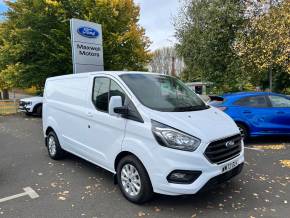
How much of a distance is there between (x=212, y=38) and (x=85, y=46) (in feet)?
24.6

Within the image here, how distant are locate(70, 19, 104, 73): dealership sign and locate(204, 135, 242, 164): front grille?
7.11 m

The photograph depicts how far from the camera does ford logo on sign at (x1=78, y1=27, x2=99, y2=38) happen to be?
10.2 m

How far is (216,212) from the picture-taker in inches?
152

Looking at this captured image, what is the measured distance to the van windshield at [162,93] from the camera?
4265 millimetres

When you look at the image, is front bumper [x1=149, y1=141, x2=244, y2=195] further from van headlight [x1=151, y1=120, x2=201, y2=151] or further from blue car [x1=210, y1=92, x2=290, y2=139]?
blue car [x1=210, y1=92, x2=290, y2=139]

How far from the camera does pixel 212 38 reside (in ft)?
49.2

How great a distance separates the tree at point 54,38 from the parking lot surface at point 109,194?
9800 mm

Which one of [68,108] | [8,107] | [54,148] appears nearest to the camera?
[68,108]

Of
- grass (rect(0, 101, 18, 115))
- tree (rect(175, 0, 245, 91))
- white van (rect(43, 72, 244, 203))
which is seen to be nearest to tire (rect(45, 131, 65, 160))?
white van (rect(43, 72, 244, 203))

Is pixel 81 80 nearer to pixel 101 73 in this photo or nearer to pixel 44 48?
pixel 101 73

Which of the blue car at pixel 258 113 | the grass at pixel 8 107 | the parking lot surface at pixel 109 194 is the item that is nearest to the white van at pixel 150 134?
the parking lot surface at pixel 109 194

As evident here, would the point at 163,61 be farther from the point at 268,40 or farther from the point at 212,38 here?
the point at 268,40

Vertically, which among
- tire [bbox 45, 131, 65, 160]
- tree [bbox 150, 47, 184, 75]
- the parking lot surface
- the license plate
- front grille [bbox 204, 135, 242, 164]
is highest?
tree [bbox 150, 47, 184, 75]

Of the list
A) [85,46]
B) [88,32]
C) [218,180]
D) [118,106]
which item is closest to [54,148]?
[118,106]
